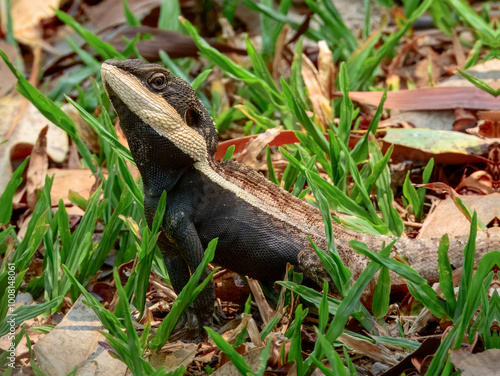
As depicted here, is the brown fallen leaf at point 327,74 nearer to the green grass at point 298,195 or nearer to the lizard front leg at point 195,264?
the green grass at point 298,195

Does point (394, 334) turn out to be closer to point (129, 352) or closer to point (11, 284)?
point (129, 352)

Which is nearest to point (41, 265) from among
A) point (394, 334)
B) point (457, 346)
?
point (394, 334)

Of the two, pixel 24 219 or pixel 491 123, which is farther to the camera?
pixel 491 123

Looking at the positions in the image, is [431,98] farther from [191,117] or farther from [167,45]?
[167,45]

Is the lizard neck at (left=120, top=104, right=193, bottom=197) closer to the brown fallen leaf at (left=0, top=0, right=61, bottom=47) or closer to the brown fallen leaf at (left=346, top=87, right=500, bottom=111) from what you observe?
the brown fallen leaf at (left=346, top=87, right=500, bottom=111)

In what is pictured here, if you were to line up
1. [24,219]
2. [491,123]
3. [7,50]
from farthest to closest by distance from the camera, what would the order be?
1. [7,50]
2. [491,123]
3. [24,219]

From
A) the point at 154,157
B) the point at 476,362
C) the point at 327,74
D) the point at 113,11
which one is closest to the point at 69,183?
the point at 154,157

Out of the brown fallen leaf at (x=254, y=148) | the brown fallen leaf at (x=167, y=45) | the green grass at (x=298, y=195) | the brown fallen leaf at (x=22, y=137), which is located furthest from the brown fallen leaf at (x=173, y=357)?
the brown fallen leaf at (x=167, y=45)
